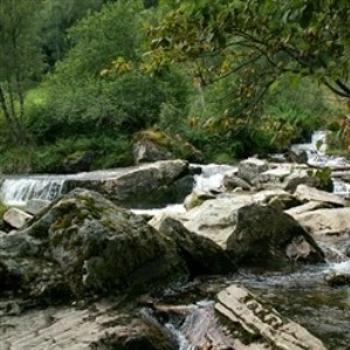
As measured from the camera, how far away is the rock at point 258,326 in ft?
18.0

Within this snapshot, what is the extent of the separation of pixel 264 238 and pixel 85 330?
4.30m

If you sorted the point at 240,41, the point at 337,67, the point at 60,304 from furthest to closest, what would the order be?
the point at 60,304
the point at 240,41
the point at 337,67

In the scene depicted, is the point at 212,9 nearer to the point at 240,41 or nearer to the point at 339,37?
the point at 240,41

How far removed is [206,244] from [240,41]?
5433 mm

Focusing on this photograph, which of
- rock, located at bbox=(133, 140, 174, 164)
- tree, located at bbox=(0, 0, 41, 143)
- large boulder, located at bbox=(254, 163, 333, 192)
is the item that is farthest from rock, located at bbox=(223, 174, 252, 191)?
tree, located at bbox=(0, 0, 41, 143)

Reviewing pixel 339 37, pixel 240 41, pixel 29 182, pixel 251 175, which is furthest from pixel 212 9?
pixel 29 182

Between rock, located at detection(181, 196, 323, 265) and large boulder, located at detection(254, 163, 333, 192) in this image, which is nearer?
rock, located at detection(181, 196, 323, 265)

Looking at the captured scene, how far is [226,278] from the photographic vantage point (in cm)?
865

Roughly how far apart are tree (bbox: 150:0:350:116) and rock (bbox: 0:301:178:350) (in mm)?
2720

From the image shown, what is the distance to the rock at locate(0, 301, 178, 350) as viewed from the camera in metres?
5.67

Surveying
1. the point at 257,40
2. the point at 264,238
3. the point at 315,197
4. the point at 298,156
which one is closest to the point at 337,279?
the point at 264,238

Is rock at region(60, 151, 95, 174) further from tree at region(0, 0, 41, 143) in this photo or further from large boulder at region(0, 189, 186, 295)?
large boulder at region(0, 189, 186, 295)

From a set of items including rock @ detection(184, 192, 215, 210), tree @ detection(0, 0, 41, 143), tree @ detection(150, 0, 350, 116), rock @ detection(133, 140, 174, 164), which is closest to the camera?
tree @ detection(150, 0, 350, 116)

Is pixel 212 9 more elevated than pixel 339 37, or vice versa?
pixel 212 9
